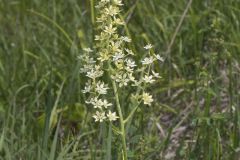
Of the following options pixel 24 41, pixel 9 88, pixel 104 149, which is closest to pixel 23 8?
pixel 24 41

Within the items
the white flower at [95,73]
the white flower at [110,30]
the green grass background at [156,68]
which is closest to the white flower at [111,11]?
the white flower at [110,30]

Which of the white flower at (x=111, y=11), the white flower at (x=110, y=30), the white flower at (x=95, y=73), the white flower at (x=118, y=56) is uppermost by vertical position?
the white flower at (x=111, y=11)

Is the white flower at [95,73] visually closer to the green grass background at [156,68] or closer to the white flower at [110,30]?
the white flower at [110,30]

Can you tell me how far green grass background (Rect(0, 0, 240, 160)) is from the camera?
10.6ft

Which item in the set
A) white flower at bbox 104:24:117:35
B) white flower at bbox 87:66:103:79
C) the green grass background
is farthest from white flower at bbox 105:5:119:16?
the green grass background

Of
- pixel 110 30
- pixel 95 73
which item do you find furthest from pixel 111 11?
pixel 95 73

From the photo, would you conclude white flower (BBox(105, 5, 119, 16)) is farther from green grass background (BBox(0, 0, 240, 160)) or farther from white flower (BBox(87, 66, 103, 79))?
green grass background (BBox(0, 0, 240, 160))

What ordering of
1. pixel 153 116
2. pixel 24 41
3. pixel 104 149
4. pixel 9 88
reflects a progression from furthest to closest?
pixel 24 41, pixel 9 88, pixel 153 116, pixel 104 149

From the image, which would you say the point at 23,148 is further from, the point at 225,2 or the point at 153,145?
the point at 225,2

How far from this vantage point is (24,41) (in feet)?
15.1

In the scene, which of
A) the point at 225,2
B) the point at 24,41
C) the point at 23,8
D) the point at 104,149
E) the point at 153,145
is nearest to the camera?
the point at 104,149

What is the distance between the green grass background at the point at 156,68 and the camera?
10.6ft

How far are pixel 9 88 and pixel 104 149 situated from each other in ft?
4.59

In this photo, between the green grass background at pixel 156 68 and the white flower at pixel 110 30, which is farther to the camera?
the green grass background at pixel 156 68
